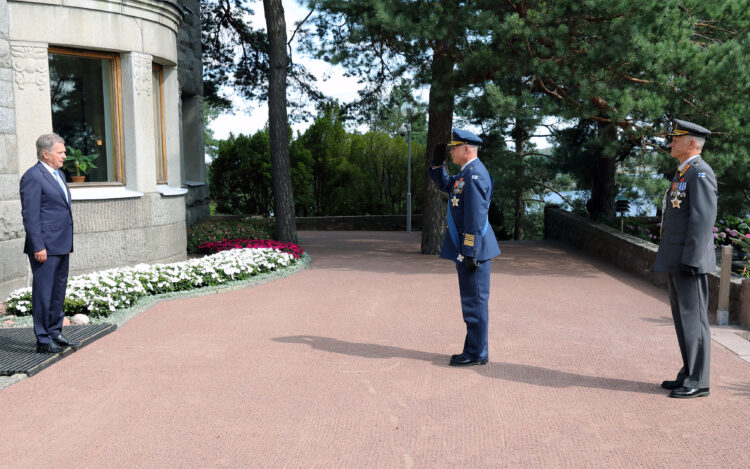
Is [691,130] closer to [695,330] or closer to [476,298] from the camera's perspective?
[695,330]

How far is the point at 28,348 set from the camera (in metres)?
5.74

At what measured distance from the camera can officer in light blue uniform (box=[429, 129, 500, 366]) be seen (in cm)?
511

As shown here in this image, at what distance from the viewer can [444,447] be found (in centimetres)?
378

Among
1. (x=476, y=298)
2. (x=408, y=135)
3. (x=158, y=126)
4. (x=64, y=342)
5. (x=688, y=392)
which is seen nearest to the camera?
(x=688, y=392)

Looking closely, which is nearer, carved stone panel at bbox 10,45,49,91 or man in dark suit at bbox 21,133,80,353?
man in dark suit at bbox 21,133,80,353

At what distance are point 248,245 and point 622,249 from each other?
22.3 ft

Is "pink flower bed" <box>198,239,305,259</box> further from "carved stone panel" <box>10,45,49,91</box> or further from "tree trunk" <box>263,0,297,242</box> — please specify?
"carved stone panel" <box>10,45,49,91</box>

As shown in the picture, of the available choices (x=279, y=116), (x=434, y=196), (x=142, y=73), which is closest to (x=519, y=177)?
(x=434, y=196)

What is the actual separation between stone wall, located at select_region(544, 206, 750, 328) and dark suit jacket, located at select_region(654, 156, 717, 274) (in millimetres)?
2788

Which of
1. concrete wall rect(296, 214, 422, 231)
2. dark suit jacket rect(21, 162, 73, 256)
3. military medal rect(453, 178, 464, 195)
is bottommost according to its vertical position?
concrete wall rect(296, 214, 422, 231)

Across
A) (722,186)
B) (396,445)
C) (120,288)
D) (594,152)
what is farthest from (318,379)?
(594,152)

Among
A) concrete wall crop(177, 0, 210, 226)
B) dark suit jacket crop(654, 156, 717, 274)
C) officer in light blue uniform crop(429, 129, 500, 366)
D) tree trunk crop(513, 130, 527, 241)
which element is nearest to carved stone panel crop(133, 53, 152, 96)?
concrete wall crop(177, 0, 210, 226)

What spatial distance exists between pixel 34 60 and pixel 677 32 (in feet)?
28.8

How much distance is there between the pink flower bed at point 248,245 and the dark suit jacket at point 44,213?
6.14 meters
